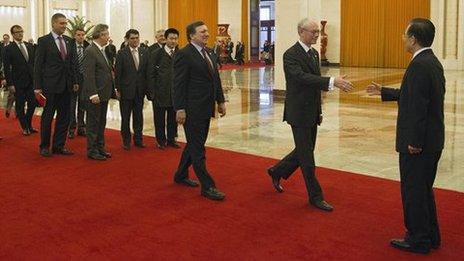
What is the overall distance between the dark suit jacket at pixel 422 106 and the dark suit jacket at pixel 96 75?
4.03 meters

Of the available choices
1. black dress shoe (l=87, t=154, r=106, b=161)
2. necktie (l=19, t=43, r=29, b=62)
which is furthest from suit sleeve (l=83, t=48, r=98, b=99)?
necktie (l=19, t=43, r=29, b=62)

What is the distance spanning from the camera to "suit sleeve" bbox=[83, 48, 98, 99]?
21.7 ft

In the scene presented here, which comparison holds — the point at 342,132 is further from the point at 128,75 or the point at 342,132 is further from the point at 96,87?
the point at 96,87

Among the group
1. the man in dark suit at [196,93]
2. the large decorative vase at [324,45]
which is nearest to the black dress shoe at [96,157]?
the man in dark suit at [196,93]

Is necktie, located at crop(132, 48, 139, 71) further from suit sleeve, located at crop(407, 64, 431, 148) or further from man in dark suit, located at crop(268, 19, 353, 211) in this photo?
suit sleeve, located at crop(407, 64, 431, 148)

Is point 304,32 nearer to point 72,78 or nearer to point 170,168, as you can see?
point 170,168

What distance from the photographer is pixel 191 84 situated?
16.4ft

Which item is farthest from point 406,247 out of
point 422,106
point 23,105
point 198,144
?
point 23,105

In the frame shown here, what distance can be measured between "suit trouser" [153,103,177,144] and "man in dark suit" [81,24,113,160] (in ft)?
2.40

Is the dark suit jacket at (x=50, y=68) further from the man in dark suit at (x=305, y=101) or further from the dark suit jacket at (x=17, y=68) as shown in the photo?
the man in dark suit at (x=305, y=101)

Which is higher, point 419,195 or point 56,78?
point 56,78

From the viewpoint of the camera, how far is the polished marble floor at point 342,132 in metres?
6.41

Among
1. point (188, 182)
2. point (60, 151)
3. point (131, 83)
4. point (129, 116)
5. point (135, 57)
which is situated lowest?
point (188, 182)

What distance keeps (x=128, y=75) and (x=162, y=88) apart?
1.65ft
